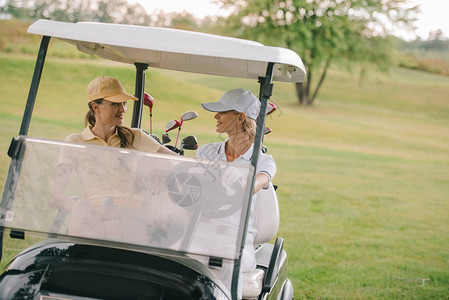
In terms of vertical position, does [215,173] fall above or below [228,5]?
below

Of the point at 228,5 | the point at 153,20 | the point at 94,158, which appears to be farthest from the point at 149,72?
the point at 153,20

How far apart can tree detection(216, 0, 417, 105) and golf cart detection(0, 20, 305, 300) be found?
30695 mm

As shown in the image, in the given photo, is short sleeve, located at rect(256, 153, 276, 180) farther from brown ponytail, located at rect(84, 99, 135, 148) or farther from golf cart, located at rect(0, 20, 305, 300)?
brown ponytail, located at rect(84, 99, 135, 148)

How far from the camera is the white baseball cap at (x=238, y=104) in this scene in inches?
111

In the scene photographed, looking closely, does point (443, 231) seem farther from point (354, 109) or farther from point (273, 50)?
point (354, 109)

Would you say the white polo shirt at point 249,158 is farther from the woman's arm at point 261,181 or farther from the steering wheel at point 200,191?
the steering wheel at point 200,191

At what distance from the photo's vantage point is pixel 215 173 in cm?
214

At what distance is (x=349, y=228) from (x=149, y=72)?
4.83 meters

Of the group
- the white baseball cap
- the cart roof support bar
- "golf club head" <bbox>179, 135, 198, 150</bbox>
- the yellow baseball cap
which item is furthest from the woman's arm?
the cart roof support bar

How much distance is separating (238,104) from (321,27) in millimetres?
33746

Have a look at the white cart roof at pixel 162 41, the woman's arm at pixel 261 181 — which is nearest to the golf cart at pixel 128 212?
the white cart roof at pixel 162 41

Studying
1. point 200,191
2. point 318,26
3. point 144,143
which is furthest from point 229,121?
point 318,26

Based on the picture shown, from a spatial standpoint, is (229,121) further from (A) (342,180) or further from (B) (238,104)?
(A) (342,180)

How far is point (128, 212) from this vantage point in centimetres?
210
